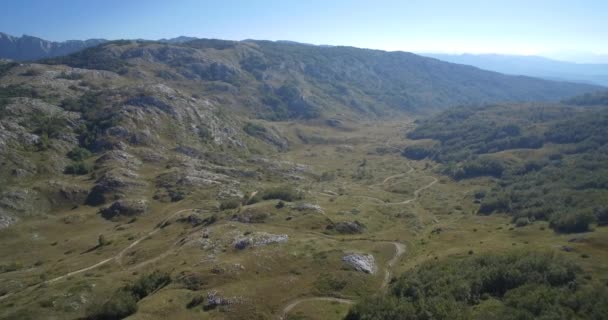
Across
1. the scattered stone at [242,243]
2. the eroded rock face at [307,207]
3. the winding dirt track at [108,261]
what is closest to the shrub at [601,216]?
the eroded rock face at [307,207]

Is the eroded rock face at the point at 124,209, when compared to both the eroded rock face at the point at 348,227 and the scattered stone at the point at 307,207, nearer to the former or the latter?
the scattered stone at the point at 307,207

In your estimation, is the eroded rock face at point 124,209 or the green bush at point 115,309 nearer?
the green bush at point 115,309

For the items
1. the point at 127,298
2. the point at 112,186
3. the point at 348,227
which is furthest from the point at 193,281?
the point at 112,186

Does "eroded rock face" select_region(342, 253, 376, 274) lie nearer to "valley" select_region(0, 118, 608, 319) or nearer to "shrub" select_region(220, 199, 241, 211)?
"valley" select_region(0, 118, 608, 319)

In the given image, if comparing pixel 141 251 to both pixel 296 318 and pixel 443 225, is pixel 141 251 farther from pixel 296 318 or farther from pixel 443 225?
pixel 443 225

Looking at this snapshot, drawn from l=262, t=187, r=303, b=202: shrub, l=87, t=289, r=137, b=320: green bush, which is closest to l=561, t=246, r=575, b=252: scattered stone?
l=262, t=187, r=303, b=202: shrub

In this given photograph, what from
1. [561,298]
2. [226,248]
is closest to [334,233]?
[226,248]
